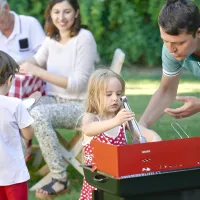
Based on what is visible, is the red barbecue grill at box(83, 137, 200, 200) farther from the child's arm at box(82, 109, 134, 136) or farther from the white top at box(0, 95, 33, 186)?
the white top at box(0, 95, 33, 186)

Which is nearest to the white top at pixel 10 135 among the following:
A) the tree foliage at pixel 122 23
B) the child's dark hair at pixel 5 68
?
the child's dark hair at pixel 5 68

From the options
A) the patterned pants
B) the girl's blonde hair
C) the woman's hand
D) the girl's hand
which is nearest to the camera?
the girl's hand

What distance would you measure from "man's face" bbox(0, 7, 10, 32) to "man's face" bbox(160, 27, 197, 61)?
2698mm

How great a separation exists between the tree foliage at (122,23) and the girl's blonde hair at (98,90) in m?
8.79

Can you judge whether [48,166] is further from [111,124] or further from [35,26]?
[111,124]

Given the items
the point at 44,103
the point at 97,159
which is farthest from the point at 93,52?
the point at 97,159

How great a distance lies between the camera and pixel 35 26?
670 centimetres

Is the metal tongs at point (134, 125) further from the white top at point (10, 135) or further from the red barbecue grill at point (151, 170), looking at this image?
the white top at point (10, 135)

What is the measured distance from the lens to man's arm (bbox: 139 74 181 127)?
15.2 feet

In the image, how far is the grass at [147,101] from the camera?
256 inches

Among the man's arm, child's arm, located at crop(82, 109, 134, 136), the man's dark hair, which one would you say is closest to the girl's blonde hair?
child's arm, located at crop(82, 109, 134, 136)

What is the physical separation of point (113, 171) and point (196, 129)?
193 inches

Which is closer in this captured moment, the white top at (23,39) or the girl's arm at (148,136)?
the girl's arm at (148,136)

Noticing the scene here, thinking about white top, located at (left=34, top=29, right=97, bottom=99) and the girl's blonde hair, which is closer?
the girl's blonde hair
